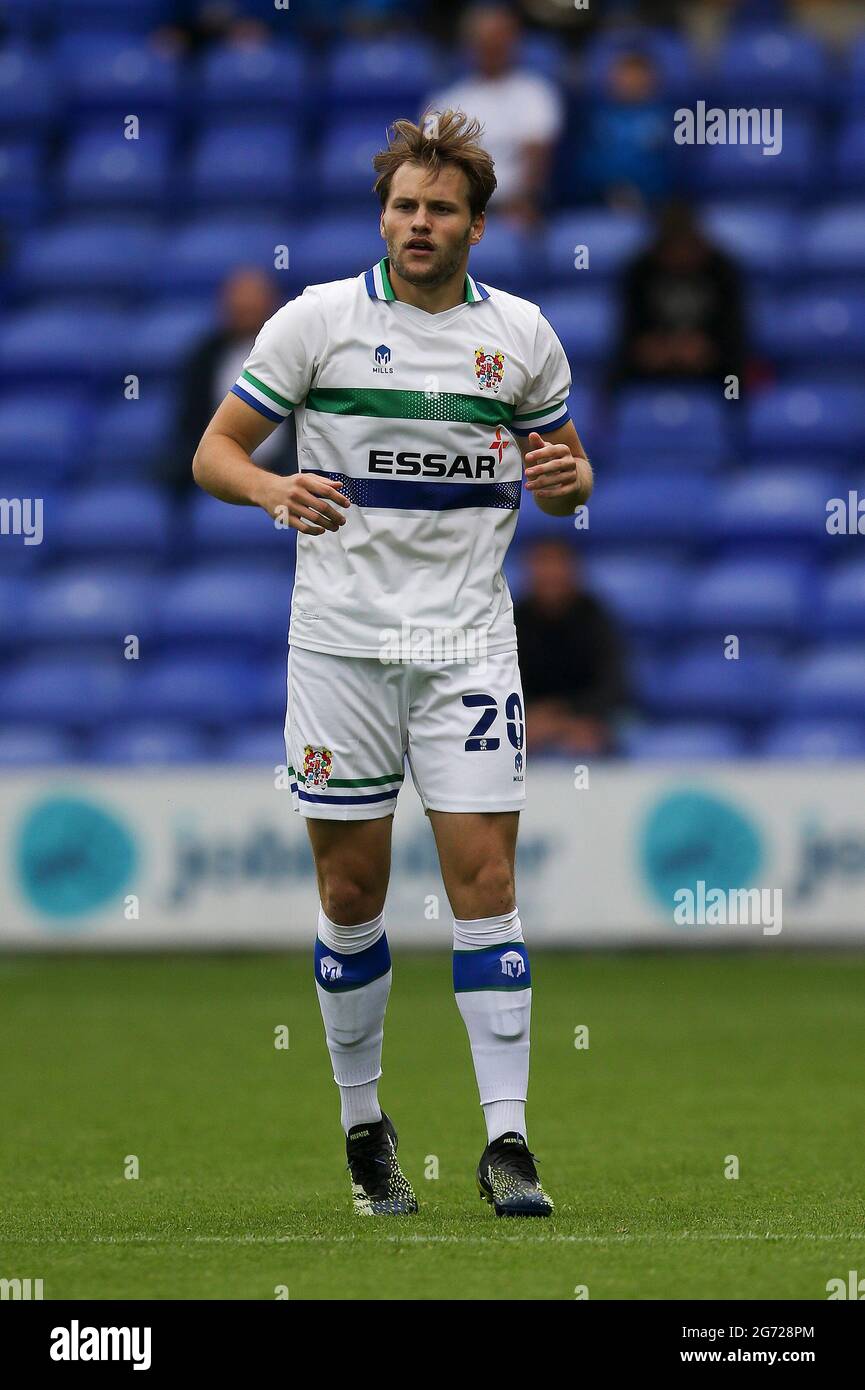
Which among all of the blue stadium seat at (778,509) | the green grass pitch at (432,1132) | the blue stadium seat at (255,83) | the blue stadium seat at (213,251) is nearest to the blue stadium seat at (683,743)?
Result: the green grass pitch at (432,1132)

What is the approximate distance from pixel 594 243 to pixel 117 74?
4076 millimetres

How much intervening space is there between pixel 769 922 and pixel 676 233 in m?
4.11

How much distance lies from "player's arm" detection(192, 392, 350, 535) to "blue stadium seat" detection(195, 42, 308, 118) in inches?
429

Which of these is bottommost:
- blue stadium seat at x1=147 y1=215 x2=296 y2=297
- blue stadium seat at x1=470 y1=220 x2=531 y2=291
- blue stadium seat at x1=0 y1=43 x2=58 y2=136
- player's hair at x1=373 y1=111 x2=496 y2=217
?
player's hair at x1=373 y1=111 x2=496 y2=217

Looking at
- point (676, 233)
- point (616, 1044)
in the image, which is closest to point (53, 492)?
point (676, 233)

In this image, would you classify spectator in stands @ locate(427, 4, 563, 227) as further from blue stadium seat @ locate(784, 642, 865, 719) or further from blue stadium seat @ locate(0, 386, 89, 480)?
blue stadium seat @ locate(784, 642, 865, 719)

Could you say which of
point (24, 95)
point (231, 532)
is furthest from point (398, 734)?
point (24, 95)

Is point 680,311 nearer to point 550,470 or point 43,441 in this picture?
point 43,441

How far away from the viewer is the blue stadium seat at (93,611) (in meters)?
12.6

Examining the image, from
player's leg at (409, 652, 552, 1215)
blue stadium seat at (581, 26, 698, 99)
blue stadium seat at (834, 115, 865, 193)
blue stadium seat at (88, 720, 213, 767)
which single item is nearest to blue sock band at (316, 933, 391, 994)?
player's leg at (409, 652, 552, 1215)

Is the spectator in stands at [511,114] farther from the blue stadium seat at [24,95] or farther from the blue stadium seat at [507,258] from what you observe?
the blue stadium seat at [24,95]

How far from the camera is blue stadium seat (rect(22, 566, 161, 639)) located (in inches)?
497

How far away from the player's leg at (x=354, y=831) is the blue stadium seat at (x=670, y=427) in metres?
8.24

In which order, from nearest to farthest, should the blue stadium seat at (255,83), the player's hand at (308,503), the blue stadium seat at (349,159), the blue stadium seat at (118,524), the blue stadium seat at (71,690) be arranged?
the player's hand at (308,503)
the blue stadium seat at (71,690)
the blue stadium seat at (118,524)
the blue stadium seat at (349,159)
the blue stadium seat at (255,83)
